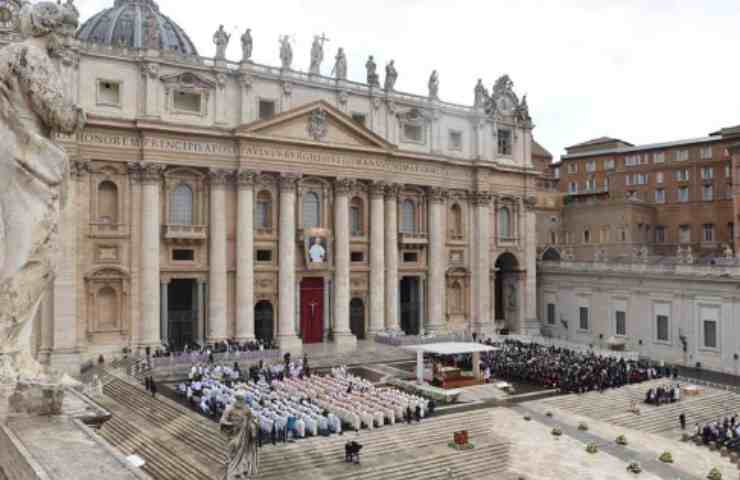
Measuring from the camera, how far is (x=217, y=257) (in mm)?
41094

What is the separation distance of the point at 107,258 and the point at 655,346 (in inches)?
1490

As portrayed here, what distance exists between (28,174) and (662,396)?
33.6 meters

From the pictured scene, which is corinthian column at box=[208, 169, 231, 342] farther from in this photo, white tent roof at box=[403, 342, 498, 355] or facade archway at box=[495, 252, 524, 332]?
facade archway at box=[495, 252, 524, 332]

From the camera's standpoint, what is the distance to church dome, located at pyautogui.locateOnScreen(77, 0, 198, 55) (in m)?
56.4

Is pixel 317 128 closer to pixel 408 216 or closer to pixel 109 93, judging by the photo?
pixel 408 216

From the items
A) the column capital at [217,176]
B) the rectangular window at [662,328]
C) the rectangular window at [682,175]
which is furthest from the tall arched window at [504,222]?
the column capital at [217,176]

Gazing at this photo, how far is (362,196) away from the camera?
47.7 m

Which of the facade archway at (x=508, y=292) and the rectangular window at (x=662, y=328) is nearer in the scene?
the rectangular window at (x=662, y=328)

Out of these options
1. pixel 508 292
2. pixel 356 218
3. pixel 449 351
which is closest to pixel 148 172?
pixel 356 218

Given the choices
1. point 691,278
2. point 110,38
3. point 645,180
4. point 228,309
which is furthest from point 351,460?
point 645,180

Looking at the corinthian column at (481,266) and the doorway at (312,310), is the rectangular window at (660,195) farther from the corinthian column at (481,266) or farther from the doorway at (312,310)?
the doorway at (312,310)

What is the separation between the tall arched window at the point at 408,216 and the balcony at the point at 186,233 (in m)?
16.2

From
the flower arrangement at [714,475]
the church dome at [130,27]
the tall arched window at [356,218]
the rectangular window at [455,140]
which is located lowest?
the flower arrangement at [714,475]

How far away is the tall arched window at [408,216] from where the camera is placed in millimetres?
50375
